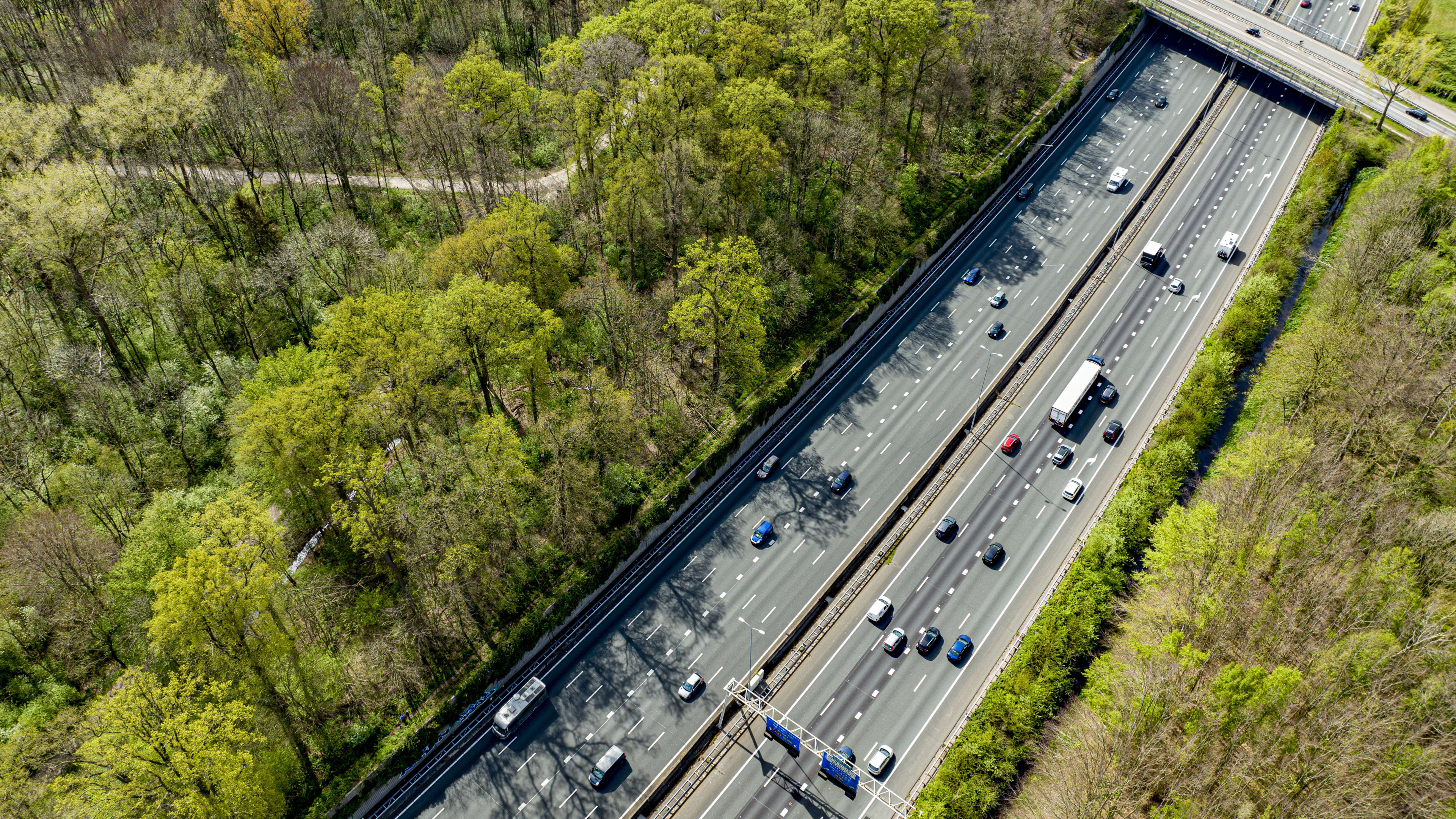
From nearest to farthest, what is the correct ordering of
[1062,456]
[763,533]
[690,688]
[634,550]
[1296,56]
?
[690,688] < [634,550] < [763,533] < [1062,456] < [1296,56]

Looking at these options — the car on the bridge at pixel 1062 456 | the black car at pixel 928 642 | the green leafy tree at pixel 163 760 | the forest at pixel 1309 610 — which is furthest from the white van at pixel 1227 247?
the green leafy tree at pixel 163 760

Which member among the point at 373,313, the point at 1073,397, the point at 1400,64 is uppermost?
the point at 1400,64

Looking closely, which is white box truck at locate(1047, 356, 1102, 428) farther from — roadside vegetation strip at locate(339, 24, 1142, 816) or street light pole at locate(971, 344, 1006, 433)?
roadside vegetation strip at locate(339, 24, 1142, 816)

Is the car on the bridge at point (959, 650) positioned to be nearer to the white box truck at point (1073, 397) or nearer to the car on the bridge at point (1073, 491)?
the car on the bridge at point (1073, 491)

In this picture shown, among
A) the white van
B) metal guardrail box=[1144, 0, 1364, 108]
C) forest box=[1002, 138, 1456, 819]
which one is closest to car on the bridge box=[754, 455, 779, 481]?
forest box=[1002, 138, 1456, 819]

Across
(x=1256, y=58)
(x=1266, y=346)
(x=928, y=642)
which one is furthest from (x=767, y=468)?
(x=1256, y=58)

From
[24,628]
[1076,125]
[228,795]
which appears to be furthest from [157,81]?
[1076,125]

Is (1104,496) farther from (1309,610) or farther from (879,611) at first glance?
(879,611)

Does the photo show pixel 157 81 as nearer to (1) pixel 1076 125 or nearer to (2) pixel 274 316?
(2) pixel 274 316
